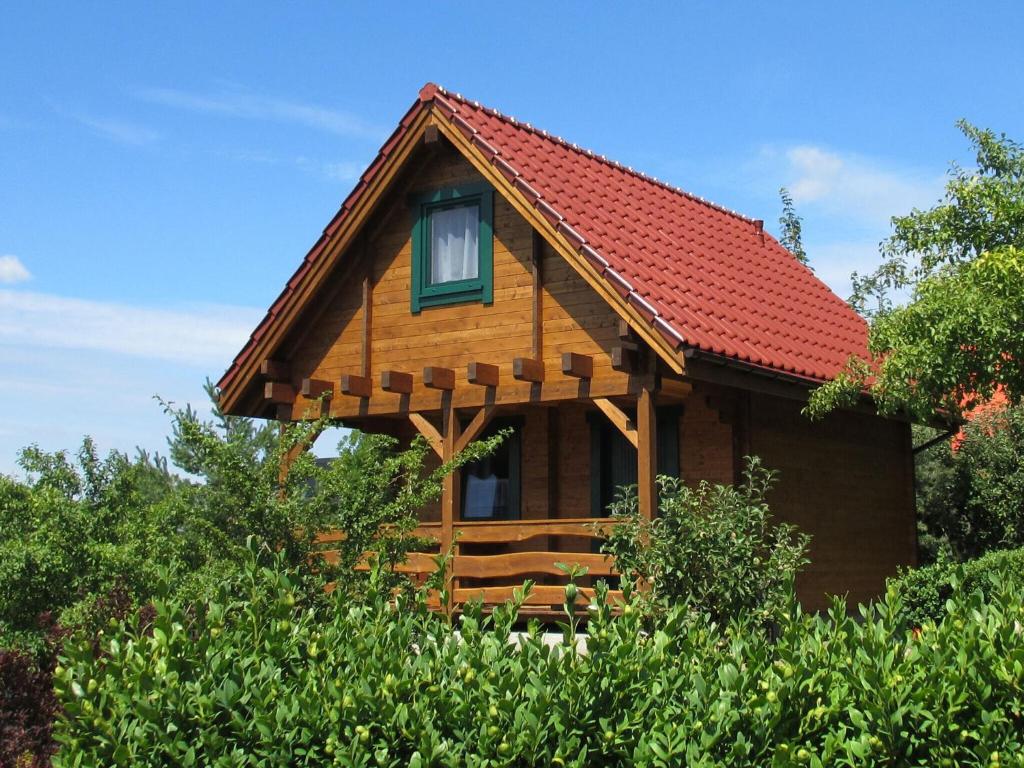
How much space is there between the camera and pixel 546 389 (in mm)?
14562

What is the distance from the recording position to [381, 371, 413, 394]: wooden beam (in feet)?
50.0

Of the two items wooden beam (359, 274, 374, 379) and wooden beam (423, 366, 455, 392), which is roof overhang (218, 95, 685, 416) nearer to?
wooden beam (359, 274, 374, 379)

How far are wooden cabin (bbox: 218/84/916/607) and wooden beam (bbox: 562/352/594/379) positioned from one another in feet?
0.08

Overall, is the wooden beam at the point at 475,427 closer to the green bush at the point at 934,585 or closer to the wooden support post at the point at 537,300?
the wooden support post at the point at 537,300

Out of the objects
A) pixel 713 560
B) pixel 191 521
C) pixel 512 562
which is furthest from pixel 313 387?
pixel 713 560

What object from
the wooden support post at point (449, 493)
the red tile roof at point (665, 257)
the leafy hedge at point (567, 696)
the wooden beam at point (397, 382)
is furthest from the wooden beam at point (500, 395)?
the leafy hedge at point (567, 696)

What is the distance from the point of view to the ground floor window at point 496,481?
16.6 metres

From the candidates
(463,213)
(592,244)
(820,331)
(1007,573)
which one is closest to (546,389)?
(592,244)

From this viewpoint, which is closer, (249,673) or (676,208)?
(249,673)

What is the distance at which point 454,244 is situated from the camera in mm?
15898

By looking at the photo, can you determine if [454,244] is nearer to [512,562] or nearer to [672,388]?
[672,388]

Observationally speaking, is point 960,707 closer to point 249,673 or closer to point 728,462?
point 249,673

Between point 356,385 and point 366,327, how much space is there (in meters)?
0.83

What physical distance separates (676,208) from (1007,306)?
7.28 metres
